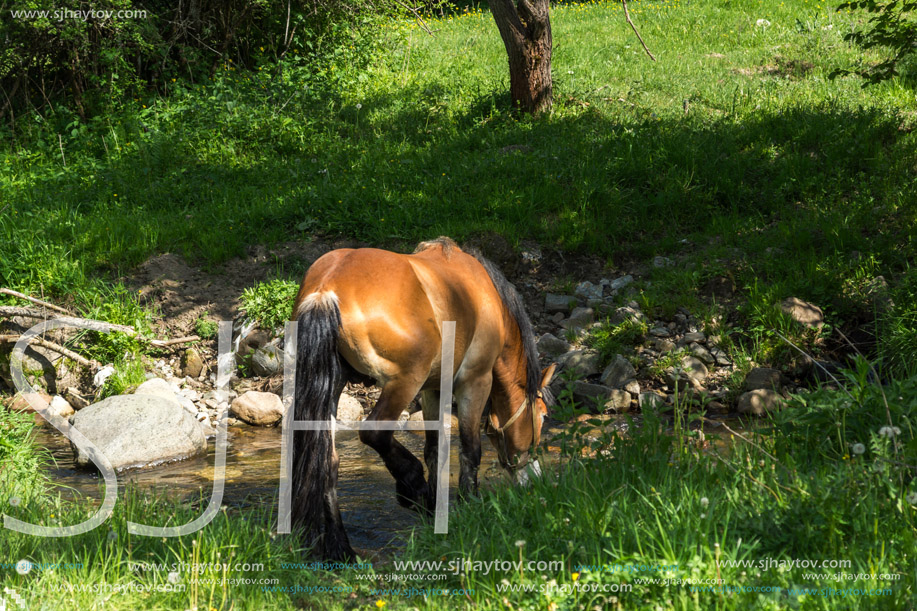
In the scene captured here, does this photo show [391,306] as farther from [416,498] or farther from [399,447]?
[416,498]

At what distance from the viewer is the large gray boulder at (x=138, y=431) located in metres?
6.13

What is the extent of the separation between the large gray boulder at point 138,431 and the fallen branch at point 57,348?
1265 millimetres

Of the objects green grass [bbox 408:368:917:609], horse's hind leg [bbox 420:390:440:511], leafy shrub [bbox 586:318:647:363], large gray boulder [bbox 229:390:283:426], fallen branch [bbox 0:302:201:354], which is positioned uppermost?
green grass [bbox 408:368:917:609]

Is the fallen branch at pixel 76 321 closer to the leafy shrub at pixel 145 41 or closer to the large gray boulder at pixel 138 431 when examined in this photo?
the large gray boulder at pixel 138 431

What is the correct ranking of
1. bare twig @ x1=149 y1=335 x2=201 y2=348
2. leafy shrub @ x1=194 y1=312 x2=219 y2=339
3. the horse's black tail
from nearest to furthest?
1. the horse's black tail
2. bare twig @ x1=149 y1=335 x2=201 y2=348
3. leafy shrub @ x1=194 y1=312 x2=219 y2=339

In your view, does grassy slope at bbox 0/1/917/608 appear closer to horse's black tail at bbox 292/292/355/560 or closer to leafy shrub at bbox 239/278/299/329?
horse's black tail at bbox 292/292/355/560

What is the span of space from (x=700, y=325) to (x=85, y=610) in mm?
6453

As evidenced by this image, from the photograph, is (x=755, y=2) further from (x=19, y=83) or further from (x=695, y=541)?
(x=695, y=541)

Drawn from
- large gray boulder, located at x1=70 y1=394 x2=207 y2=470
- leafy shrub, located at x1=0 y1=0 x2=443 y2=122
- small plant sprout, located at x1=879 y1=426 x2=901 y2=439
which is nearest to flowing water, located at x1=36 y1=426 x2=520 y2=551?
large gray boulder, located at x1=70 y1=394 x2=207 y2=470

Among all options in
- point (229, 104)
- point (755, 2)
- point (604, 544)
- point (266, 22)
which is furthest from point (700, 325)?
point (755, 2)

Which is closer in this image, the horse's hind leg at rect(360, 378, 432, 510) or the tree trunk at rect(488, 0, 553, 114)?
the horse's hind leg at rect(360, 378, 432, 510)

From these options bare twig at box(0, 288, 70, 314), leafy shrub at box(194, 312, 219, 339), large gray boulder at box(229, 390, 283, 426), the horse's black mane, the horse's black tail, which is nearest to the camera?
the horse's black tail

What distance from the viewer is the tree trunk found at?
36.2 feet

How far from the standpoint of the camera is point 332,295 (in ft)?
12.5
